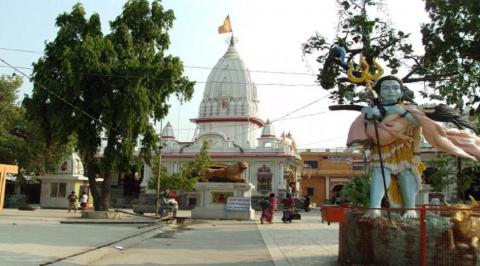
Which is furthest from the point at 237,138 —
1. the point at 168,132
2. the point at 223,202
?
the point at 223,202

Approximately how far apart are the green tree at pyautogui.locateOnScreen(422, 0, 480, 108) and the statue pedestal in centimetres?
1430

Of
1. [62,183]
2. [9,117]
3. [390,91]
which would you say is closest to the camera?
[390,91]

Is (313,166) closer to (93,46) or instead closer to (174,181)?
(174,181)

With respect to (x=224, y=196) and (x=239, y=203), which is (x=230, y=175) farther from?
(x=239, y=203)

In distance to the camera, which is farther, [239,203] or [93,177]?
[239,203]

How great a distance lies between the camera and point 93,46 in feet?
81.7

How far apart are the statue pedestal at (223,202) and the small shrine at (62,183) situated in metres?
14.3

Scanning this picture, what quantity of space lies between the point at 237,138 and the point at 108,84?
92.6 ft

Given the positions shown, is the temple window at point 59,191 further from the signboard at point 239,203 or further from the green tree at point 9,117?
the signboard at point 239,203

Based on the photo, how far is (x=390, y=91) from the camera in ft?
37.0

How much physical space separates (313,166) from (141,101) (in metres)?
36.8

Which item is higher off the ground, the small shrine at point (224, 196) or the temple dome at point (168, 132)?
the temple dome at point (168, 132)

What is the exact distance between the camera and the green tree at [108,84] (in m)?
25.2

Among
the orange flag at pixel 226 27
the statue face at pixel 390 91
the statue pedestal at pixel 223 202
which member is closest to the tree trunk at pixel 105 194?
the statue pedestal at pixel 223 202
